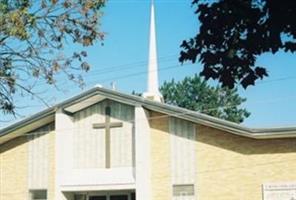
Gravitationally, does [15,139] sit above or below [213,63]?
above

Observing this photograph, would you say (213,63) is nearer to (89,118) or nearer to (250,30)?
(250,30)

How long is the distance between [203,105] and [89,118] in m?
39.8

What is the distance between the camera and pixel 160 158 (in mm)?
26047

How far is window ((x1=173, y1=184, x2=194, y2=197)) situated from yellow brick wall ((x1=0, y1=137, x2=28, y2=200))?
248 inches

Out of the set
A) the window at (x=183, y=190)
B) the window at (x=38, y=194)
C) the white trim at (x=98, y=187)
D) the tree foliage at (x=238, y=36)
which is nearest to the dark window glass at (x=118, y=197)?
the white trim at (x=98, y=187)

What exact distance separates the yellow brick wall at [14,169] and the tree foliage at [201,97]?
37.2m

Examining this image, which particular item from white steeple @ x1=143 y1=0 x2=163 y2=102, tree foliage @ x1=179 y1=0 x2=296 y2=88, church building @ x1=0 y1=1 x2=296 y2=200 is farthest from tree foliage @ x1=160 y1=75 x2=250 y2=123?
tree foliage @ x1=179 y1=0 x2=296 y2=88

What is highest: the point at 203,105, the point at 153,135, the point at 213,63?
the point at 203,105

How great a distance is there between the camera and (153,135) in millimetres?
26312

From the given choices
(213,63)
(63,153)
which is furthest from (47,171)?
(213,63)

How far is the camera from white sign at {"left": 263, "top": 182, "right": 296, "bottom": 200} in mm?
23719

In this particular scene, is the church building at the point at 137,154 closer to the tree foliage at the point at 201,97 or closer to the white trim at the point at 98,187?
the white trim at the point at 98,187

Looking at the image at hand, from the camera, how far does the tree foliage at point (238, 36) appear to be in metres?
5.45

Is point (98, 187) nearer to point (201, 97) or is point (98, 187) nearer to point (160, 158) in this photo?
point (160, 158)
